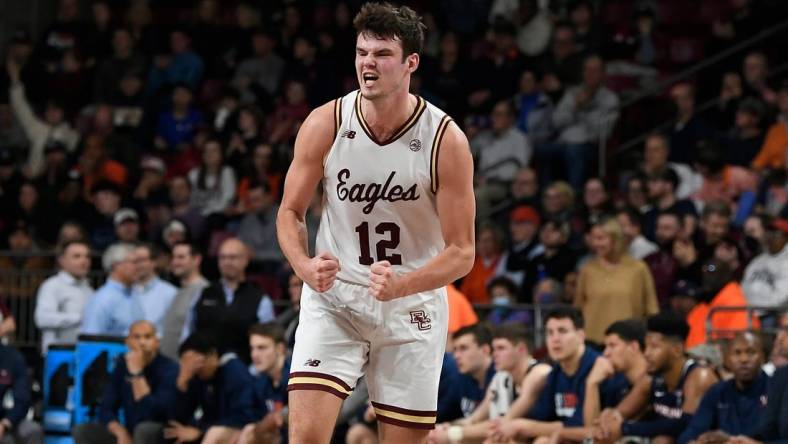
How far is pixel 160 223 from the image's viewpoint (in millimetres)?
14969

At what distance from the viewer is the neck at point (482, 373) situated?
10.7m

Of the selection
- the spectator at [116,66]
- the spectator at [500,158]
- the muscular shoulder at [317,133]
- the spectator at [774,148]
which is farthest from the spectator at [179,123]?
the muscular shoulder at [317,133]

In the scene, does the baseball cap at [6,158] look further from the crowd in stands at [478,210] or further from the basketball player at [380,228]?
the basketball player at [380,228]

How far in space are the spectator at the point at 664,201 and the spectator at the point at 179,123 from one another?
5.85 m

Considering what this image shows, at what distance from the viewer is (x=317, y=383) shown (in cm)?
596

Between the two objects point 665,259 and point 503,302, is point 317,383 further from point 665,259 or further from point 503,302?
point 665,259

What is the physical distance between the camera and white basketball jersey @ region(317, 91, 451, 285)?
603cm

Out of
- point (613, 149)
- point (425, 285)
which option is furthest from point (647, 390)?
point (613, 149)

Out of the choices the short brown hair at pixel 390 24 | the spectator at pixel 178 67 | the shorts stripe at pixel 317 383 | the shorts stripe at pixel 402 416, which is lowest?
the shorts stripe at pixel 402 416

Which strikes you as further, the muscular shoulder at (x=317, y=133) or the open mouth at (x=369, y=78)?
the muscular shoulder at (x=317, y=133)

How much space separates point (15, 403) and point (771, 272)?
5.86m

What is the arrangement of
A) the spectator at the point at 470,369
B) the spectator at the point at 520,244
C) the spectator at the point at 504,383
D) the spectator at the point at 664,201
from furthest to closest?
1. the spectator at the point at 520,244
2. the spectator at the point at 664,201
3. the spectator at the point at 470,369
4. the spectator at the point at 504,383

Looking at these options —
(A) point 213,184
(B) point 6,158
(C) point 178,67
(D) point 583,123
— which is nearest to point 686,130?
(D) point 583,123

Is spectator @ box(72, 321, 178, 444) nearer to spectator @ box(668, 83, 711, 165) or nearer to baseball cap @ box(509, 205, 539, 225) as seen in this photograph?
baseball cap @ box(509, 205, 539, 225)
